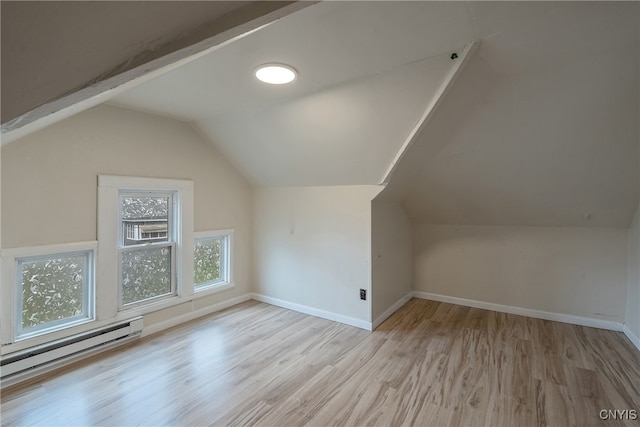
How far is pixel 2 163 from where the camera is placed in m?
2.06

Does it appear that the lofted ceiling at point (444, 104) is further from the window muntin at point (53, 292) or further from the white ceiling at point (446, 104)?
the window muntin at point (53, 292)

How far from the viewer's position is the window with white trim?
3.45m

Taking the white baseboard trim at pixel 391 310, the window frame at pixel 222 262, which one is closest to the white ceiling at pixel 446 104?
the window frame at pixel 222 262

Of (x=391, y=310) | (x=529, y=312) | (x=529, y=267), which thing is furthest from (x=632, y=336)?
(x=391, y=310)

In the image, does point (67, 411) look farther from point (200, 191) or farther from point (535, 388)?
point (535, 388)

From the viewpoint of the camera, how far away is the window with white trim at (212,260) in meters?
3.45

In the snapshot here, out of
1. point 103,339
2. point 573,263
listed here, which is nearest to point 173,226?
point 103,339

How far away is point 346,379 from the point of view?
2.22m

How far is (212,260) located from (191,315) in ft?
2.17

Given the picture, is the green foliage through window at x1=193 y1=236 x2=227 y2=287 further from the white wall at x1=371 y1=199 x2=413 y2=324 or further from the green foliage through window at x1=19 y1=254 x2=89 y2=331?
the white wall at x1=371 y1=199 x2=413 y2=324

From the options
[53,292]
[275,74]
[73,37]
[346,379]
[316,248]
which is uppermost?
[275,74]

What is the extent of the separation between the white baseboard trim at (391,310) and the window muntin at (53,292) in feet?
8.78

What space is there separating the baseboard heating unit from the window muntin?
14 cm

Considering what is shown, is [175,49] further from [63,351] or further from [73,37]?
[63,351]
